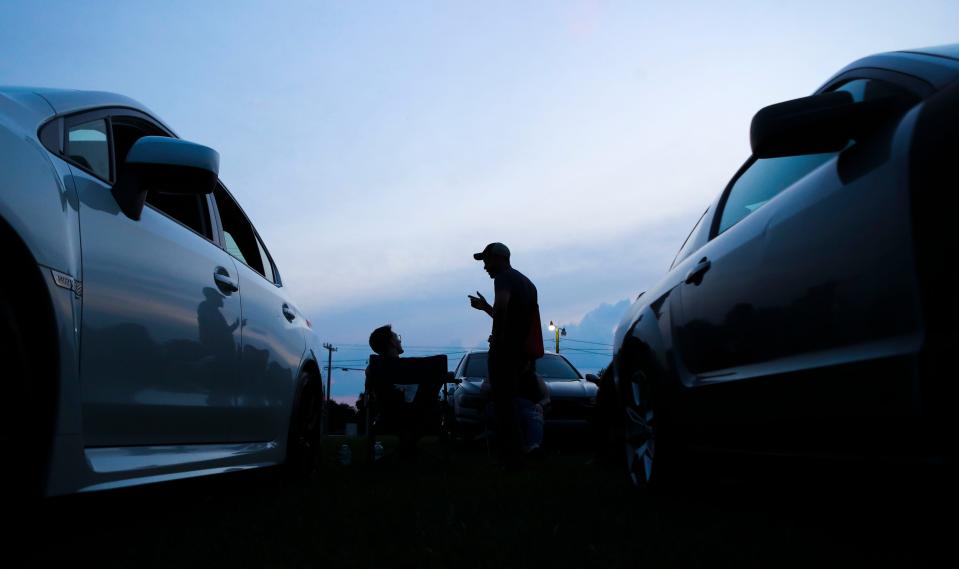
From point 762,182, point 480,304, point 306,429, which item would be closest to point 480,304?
point 480,304

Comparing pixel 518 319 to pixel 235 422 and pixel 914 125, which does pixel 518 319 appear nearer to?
pixel 235 422

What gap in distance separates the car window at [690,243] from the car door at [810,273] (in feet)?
1.87

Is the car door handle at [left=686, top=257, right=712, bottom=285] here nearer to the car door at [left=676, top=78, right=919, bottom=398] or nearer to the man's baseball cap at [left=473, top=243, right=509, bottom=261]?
the car door at [left=676, top=78, right=919, bottom=398]

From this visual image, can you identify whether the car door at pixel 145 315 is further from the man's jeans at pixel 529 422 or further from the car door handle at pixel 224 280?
the man's jeans at pixel 529 422

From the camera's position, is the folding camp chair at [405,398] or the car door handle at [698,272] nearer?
the car door handle at [698,272]

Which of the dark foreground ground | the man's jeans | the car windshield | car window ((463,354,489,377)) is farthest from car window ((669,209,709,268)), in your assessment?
car window ((463,354,489,377))

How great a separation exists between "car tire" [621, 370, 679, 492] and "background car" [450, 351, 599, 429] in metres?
4.20

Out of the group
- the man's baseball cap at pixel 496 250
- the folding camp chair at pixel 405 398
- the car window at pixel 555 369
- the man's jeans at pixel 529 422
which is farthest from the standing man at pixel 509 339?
the car window at pixel 555 369

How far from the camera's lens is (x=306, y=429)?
4.96 m

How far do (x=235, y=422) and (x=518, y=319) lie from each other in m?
3.37

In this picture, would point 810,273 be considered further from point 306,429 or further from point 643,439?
point 306,429

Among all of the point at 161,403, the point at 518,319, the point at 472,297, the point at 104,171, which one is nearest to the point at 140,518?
the point at 161,403

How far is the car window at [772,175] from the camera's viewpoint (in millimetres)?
2324

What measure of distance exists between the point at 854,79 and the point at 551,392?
289 inches
